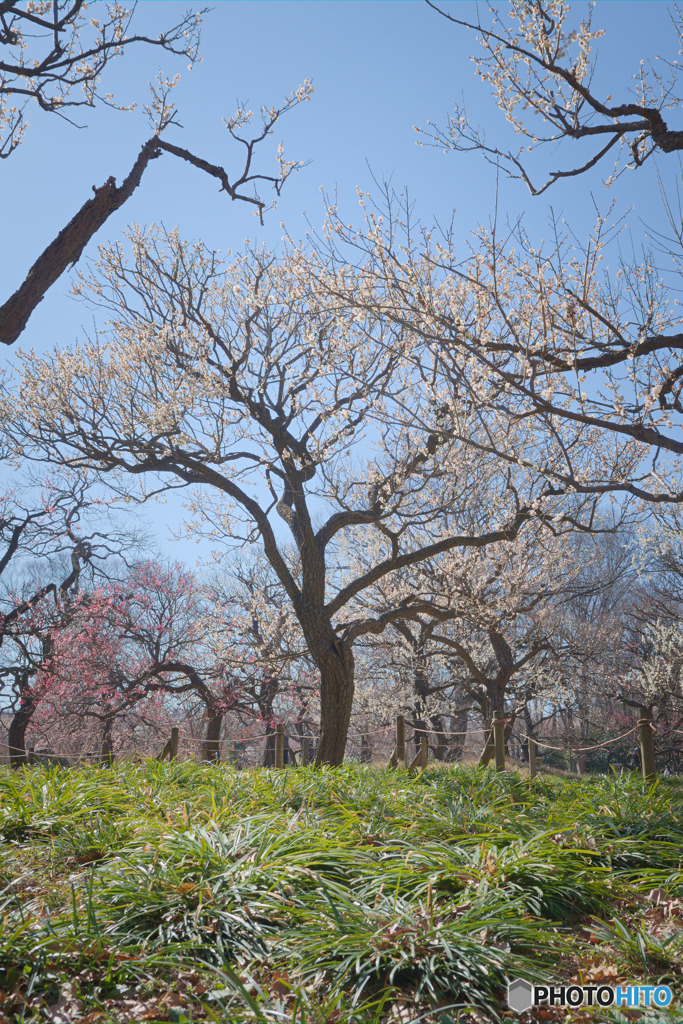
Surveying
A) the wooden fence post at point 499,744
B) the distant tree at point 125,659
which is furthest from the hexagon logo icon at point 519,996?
the distant tree at point 125,659

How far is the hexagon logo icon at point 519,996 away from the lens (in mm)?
2383

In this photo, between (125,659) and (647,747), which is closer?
(647,747)

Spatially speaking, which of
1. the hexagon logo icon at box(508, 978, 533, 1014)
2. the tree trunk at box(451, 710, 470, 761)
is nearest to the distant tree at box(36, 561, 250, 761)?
the tree trunk at box(451, 710, 470, 761)

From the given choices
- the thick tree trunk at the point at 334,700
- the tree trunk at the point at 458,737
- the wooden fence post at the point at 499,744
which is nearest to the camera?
the wooden fence post at the point at 499,744

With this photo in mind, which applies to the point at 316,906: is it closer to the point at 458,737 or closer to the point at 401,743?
the point at 401,743

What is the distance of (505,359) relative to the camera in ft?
24.3

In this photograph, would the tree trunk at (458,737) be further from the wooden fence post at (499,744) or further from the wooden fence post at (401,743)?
the wooden fence post at (499,744)

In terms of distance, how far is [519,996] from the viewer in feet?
7.86

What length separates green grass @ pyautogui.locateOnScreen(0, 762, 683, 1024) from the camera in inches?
94.1

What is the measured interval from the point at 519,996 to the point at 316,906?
0.86 m

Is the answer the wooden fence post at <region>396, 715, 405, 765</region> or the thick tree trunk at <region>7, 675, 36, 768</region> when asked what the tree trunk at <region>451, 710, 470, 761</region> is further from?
the thick tree trunk at <region>7, 675, 36, 768</region>

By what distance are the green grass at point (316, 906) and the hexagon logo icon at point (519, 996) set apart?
0.05 m

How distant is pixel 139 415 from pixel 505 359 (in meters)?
4.54

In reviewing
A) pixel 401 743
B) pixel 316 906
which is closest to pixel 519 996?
pixel 316 906
